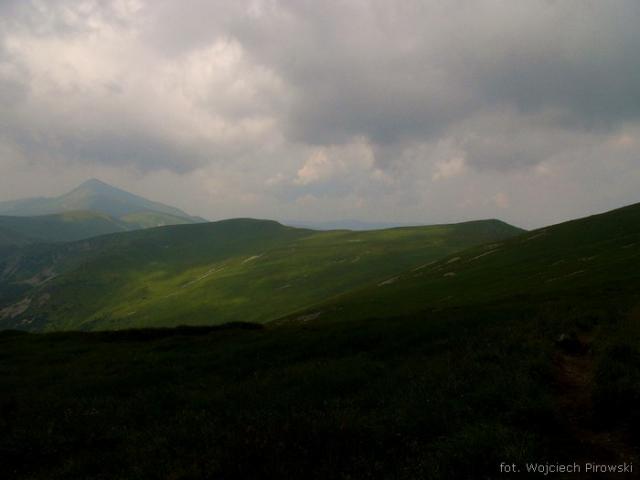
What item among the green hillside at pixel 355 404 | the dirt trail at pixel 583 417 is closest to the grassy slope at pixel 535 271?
the green hillside at pixel 355 404

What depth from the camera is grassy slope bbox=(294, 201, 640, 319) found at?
47.0m

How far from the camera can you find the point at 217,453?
29.6 feet

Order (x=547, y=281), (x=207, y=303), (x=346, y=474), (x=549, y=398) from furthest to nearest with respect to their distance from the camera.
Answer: (x=207, y=303), (x=547, y=281), (x=549, y=398), (x=346, y=474)

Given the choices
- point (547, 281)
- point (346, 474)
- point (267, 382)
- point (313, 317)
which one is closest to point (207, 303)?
point (313, 317)

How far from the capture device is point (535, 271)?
214 feet

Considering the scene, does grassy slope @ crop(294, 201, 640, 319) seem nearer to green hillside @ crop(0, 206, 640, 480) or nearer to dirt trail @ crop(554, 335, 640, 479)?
green hillside @ crop(0, 206, 640, 480)

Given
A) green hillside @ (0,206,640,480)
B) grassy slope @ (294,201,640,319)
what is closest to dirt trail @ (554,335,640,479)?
green hillside @ (0,206,640,480)

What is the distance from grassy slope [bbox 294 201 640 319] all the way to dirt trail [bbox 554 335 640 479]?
26.0m

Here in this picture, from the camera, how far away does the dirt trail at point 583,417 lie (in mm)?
7973

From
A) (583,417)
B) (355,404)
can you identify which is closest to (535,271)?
(583,417)

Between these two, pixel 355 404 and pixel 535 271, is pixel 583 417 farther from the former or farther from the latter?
pixel 535 271

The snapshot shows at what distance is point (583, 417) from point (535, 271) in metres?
62.6

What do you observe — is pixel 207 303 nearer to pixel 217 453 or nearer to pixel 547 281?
pixel 547 281

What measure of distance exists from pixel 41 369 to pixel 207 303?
5421 inches
